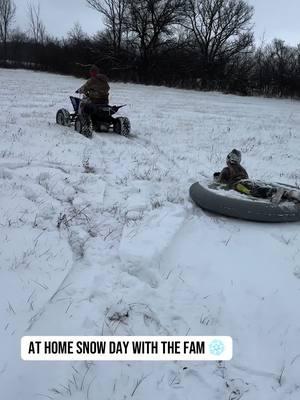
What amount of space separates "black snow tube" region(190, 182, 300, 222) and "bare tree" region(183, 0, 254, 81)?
33.0 metres

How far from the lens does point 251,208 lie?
5.46 meters

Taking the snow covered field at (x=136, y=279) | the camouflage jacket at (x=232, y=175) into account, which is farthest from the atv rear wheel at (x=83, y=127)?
the camouflage jacket at (x=232, y=175)

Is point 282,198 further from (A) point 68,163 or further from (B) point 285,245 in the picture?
(A) point 68,163

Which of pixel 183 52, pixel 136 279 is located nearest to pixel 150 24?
pixel 183 52

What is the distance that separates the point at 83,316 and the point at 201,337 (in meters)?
0.94

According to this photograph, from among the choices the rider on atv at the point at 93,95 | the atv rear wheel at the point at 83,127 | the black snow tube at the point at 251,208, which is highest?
the rider on atv at the point at 93,95

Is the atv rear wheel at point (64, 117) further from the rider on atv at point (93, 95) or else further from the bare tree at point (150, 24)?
the bare tree at point (150, 24)

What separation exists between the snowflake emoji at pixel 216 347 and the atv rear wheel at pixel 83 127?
7881 mm

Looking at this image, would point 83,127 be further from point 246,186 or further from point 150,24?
point 150,24

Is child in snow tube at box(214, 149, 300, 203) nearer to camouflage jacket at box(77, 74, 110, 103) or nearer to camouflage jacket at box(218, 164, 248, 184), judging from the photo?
camouflage jacket at box(218, 164, 248, 184)

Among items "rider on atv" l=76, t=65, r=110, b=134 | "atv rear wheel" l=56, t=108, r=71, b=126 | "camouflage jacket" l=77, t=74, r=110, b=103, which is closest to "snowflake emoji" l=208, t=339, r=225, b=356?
"rider on atv" l=76, t=65, r=110, b=134

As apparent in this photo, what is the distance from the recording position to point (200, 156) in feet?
30.4

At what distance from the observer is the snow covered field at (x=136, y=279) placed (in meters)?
2.96

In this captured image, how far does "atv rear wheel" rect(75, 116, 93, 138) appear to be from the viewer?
10555mm
